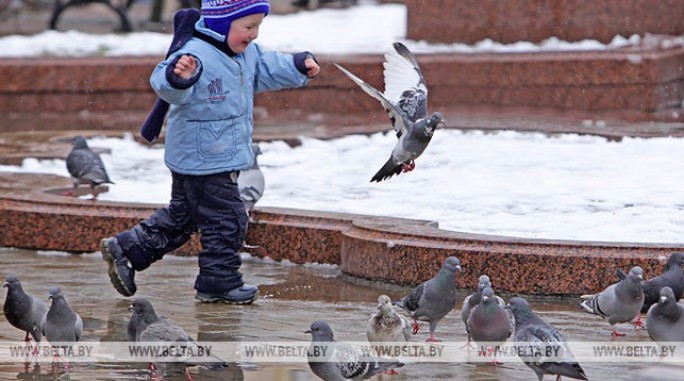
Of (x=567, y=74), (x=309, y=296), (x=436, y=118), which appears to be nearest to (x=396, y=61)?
(x=436, y=118)

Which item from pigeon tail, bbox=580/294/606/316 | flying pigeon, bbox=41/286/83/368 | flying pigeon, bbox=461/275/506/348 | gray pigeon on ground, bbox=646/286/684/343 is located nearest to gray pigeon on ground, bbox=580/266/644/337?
pigeon tail, bbox=580/294/606/316

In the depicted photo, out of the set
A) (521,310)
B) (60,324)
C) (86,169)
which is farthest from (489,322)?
(86,169)

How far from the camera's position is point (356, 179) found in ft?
34.5

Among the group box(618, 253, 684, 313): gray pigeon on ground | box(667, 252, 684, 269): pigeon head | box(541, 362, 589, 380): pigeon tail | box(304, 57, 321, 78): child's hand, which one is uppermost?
box(304, 57, 321, 78): child's hand

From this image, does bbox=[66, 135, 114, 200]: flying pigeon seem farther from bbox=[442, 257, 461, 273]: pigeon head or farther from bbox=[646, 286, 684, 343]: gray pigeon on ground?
bbox=[646, 286, 684, 343]: gray pigeon on ground

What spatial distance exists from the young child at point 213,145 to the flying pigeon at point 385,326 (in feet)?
4.37

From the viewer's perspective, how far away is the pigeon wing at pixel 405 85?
7.32 m

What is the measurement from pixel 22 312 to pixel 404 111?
218 cm

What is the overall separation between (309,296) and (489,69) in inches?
270

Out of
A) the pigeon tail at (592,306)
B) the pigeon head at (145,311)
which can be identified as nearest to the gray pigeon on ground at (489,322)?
the pigeon tail at (592,306)

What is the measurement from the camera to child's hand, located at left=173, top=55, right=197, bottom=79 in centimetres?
677

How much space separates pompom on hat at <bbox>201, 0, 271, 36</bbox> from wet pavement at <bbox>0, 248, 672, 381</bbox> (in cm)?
140

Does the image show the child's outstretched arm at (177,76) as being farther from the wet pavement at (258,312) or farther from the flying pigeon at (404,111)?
the wet pavement at (258,312)

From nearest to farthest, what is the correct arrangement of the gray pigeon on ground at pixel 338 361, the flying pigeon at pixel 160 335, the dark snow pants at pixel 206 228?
the gray pigeon on ground at pixel 338 361
the flying pigeon at pixel 160 335
the dark snow pants at pixel 206 228
